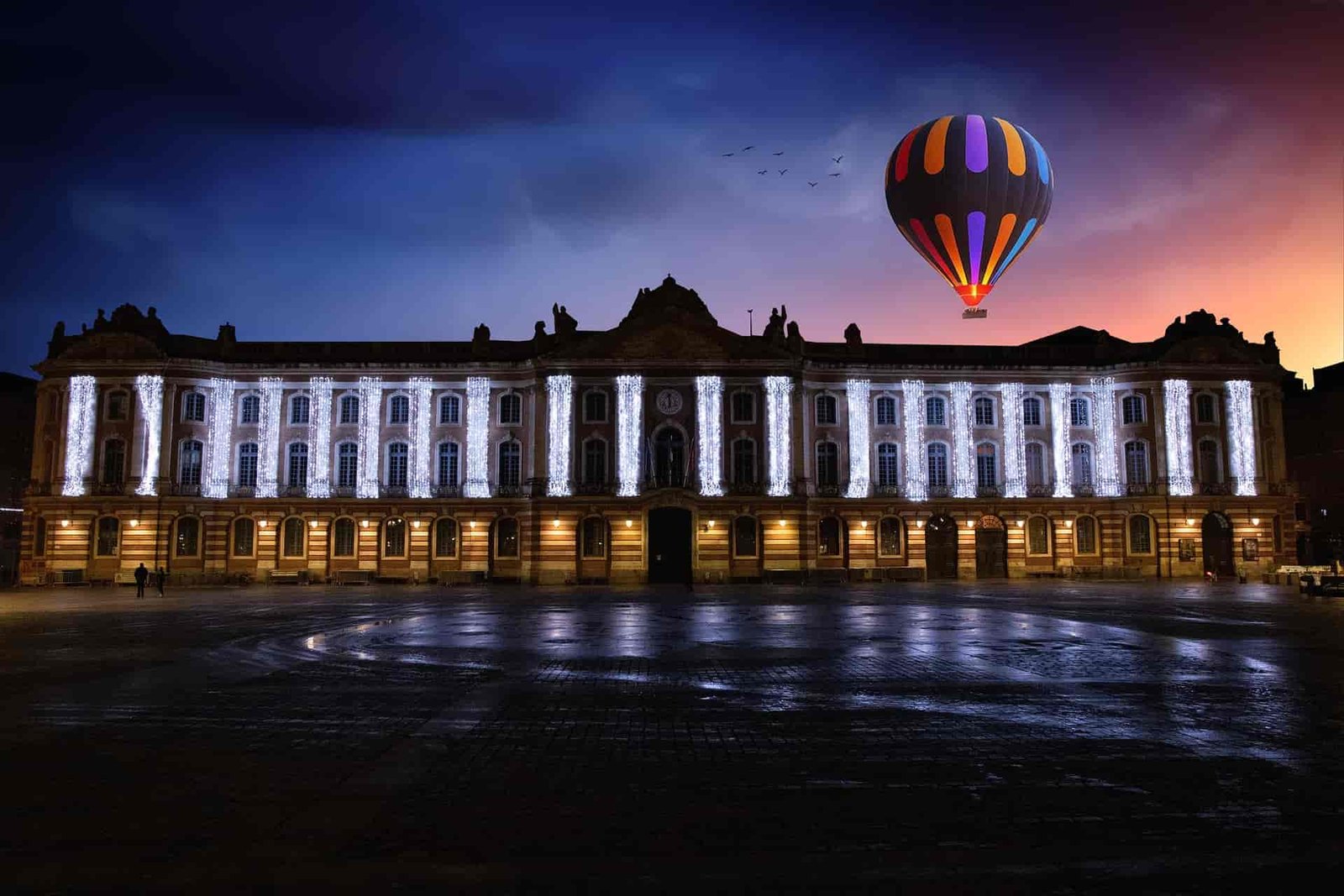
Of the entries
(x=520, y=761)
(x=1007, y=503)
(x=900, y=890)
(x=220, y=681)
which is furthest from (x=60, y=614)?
(x=1007, y=503)

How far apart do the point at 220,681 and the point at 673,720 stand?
24.4 ft

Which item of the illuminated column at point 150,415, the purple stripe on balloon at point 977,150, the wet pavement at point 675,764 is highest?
the purple stripe on balloon at point 977,150

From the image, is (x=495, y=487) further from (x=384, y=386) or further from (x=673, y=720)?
(x=673, y=720)

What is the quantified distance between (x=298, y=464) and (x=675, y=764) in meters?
48.7

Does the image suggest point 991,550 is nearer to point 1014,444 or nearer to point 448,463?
point 1014,444

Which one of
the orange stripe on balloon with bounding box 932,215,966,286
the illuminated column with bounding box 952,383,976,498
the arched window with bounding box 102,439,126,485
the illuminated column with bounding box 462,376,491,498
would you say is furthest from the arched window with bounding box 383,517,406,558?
the orange stripe on balloon with bounding box 932,215,966,286

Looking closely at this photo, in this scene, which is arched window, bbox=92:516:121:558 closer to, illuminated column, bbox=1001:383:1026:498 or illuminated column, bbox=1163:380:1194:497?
illuminated column, bbox=1001:383:1026:498

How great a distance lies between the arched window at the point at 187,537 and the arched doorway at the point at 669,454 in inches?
983

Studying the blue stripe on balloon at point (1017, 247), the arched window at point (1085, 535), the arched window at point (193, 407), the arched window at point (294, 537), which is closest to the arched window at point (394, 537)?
the arched window at point (294, 537)

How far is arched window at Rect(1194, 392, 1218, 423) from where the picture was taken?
5388cm

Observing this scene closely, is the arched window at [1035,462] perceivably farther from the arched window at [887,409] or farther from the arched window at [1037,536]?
the arched window at [887,409]

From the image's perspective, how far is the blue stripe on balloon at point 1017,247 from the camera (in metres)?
34.4

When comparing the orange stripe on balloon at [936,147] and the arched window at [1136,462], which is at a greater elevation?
the orange stripe on balloon at [936,147]

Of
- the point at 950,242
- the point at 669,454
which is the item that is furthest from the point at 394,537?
the point at 950,242
